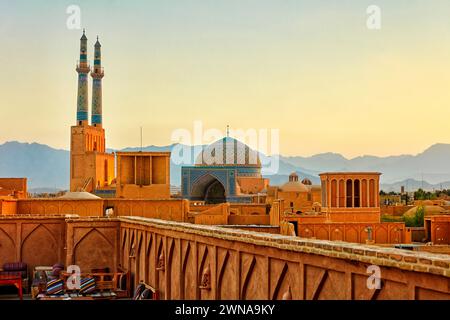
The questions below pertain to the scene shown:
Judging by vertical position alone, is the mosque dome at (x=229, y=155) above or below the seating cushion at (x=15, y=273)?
above

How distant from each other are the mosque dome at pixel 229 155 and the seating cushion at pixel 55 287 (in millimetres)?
47649

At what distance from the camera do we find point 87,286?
21.5m

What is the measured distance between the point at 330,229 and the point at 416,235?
6350mm

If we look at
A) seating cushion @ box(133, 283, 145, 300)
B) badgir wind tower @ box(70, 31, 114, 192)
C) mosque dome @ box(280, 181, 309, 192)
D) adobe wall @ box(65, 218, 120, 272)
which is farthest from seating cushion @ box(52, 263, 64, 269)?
badgir wind tower @ box(70, 31, 114, 192)

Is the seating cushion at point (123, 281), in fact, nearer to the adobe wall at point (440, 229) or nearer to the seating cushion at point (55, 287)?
the seating cushion at point (55, 287)

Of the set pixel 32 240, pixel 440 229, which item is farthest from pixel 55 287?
pixel 440 229

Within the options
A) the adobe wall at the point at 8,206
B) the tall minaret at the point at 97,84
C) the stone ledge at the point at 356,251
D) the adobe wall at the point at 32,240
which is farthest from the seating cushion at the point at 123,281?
the tall minaret at the point at 97,84

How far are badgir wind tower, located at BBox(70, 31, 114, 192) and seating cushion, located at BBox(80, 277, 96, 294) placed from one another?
42024 millimetres

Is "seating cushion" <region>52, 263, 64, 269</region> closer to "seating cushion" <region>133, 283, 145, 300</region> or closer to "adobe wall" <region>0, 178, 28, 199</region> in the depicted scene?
"seating cushion" <region>133, 283, 145, 300</region>

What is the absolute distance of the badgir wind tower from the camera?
66.1 metres

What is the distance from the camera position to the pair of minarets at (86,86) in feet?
223

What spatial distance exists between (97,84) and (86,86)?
254 cm
